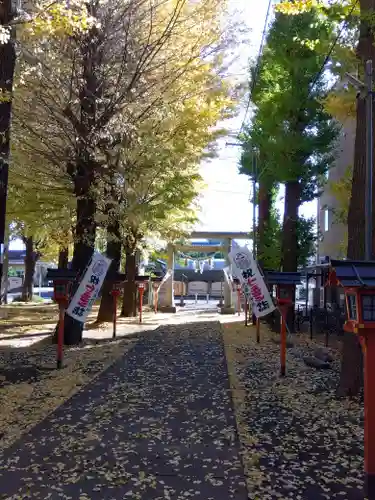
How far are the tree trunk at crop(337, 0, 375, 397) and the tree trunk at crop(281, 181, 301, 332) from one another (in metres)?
6.95

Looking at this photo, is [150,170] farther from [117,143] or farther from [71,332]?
[71,332]

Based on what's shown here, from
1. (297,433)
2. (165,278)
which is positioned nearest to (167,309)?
(165,278)

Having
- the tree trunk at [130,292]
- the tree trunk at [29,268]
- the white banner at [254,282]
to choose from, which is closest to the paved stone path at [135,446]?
the white banner at [254,282]

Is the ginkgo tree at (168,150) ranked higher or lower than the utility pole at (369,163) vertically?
higher

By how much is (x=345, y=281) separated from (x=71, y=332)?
906cm

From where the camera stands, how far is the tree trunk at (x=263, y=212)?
17.7 meters

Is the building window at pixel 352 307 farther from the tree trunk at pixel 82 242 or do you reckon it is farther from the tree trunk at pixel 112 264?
the tree trunk at pixel 112 264

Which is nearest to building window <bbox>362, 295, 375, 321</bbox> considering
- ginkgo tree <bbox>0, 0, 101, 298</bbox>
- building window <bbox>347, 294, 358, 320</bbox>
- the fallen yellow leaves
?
building window <bbox>347, 294, 358, 320</bbox>

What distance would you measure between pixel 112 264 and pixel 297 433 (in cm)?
1105

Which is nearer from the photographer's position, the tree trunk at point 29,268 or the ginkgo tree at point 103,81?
the ginkgo tree at point 103,81

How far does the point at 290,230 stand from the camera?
14.4 m

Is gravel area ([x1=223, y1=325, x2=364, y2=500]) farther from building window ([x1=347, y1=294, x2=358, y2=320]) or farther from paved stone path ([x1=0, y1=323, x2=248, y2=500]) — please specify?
building window ([x1=347, y1=294, x2=358, y2=320])

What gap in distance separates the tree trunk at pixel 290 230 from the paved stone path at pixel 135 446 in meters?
6.38

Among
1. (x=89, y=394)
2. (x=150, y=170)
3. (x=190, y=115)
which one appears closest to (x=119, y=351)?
(x=89, y=394)
